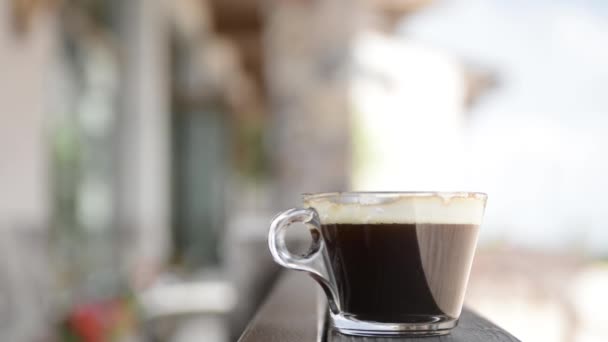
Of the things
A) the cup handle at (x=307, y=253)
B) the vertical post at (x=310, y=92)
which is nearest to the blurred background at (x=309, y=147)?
the vertical post at (x=310, y=92)

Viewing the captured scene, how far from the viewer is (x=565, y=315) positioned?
10.0 ft

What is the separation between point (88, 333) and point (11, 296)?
3.78 feet

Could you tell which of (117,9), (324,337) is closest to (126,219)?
(117,9)

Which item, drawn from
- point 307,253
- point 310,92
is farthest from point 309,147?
point 307,253

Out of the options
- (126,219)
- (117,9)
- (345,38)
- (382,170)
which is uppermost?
(117,9)

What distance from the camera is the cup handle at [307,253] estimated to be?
1.65 ft

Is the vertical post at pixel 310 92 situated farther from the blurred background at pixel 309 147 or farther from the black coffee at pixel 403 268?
the black coffee at pixel 403 268

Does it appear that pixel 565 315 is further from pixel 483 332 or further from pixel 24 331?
pixel 483 332

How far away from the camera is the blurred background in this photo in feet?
10.5

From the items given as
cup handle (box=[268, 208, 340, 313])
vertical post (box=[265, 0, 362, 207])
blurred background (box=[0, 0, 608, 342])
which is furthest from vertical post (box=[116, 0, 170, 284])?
cup handle (box=[268, 208, 340, 313])

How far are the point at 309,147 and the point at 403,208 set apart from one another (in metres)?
3.94

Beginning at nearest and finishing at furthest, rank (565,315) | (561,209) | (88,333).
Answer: (88,333), (565,315), (561,209)

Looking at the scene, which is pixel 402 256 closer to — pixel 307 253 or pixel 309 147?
pixel 307 253

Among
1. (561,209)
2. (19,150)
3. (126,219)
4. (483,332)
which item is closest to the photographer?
(483,332)
